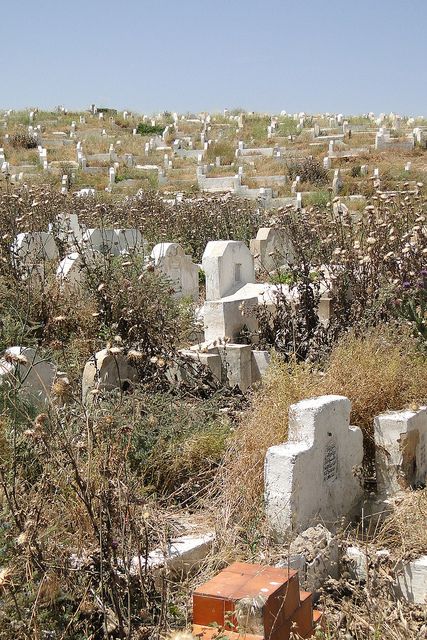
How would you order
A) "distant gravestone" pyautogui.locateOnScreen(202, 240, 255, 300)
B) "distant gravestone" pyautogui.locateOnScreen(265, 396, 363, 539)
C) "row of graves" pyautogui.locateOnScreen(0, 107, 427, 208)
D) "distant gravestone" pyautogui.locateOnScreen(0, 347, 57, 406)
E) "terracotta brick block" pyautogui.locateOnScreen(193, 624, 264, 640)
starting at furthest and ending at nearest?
1. "row of graves" pyautogui.locateOnScreen(0, 107, 427, 208)
2. "distant gravestone" pyautogui.locateOnScreen(202, 240, 255, 300)
3. "distant gravestone" pyautogui.locateOnScreen(0, 347, 57, 406)
4. "distant gravestone" pyautogui.locateOnScreen(265, 396, 363, 539)
5. "terracotta brick block" pyautogui.locateOnScreen(193, 624, 264, 640)

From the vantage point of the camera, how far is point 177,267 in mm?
9430

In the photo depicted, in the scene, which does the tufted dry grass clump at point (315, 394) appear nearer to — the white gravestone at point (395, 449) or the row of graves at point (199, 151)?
the white gravestone at point (395, 449)

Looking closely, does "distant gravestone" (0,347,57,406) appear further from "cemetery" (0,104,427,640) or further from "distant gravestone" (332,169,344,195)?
"distant gravestone" (332,169,344,195)

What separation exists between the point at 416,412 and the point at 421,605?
1493 mm

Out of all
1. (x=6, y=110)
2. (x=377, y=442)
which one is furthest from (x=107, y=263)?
(x=6, y=110)

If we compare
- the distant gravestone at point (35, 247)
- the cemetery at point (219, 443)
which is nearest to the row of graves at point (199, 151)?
the distant gravestone at point (35, 247)

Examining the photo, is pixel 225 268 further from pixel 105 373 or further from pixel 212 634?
pixel 212 634

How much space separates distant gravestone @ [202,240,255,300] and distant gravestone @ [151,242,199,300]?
759 mm

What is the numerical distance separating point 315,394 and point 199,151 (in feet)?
105

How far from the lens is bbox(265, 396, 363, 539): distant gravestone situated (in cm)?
412

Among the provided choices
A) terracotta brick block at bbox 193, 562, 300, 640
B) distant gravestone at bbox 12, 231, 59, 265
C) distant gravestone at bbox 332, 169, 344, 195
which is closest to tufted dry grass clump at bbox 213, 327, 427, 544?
terracotta brick block at bbox 193, 562, 300, 640

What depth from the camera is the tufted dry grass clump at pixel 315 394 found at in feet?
14.7

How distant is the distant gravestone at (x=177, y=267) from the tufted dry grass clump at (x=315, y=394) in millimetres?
3501

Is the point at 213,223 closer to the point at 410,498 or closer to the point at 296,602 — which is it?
the point at 410,498
